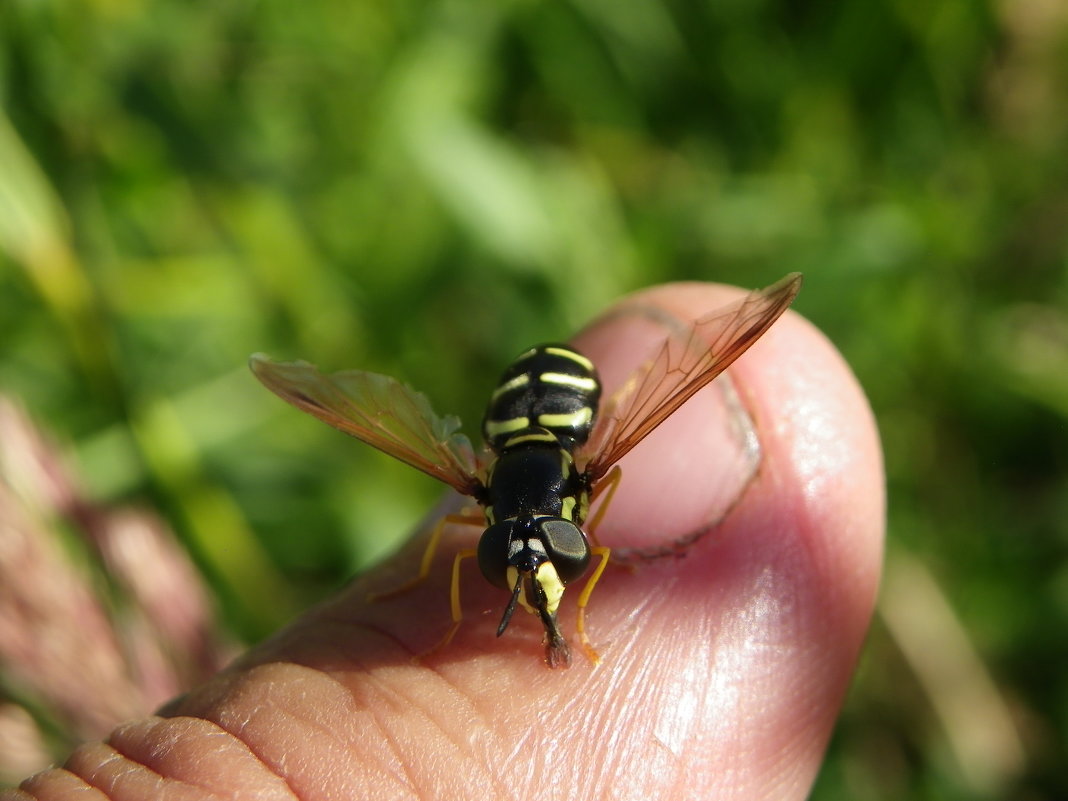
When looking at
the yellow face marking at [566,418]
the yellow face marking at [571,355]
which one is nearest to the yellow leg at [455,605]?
the yellow face marking at [566,418]

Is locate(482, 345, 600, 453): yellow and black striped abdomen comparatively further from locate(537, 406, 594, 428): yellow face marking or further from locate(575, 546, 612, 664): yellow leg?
locate(575, 546, 612, 664): yellow leg

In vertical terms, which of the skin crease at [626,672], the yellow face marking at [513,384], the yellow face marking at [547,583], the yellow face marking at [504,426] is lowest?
the skin crease at [626,672]

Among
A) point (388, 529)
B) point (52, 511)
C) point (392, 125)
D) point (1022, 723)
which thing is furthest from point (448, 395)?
point (1022, 723)

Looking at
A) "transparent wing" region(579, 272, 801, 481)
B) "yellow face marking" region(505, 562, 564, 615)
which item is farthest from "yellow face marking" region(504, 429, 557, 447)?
"yellow face marking" region(505, 562, 564, 615)

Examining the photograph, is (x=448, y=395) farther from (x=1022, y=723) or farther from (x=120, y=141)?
(x=1022, y=723)

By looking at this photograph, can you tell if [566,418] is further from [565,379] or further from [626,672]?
[626,672]

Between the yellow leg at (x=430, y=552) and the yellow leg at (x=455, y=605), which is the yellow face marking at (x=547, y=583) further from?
the yellow leg at (x=430, y=552)
